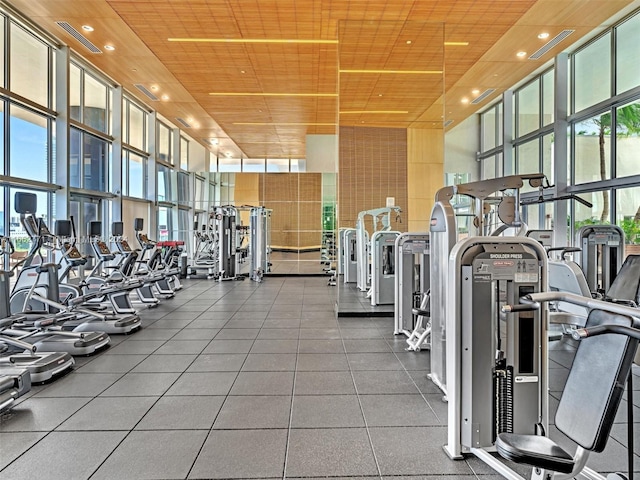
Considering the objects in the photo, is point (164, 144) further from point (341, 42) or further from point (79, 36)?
point (341, 42)

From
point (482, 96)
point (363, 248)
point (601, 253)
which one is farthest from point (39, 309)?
point (482, 96)

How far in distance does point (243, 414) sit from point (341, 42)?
17.9ft

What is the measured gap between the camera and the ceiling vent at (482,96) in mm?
9961

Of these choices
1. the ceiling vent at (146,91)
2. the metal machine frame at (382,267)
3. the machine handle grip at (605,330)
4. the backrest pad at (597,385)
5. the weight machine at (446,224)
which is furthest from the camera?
the ceiling vent at (146,91)

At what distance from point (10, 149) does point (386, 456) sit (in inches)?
274

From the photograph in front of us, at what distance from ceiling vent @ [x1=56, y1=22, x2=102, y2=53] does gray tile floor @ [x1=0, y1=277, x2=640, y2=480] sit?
5310mm

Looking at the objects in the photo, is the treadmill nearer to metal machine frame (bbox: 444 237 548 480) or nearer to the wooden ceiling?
metal machine frame (bbox: 444 237 548 480)

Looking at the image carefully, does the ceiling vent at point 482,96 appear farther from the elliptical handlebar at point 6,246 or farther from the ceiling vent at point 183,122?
the elliptical handlebar at point 6,246

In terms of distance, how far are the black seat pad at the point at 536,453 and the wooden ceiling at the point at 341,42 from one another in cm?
547

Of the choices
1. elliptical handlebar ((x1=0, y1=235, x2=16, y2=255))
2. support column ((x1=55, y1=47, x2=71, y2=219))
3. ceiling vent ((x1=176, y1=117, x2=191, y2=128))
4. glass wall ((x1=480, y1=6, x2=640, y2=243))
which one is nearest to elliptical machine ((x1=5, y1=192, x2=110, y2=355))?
elliptical handlebar ((x1=0, y1=235, x2=16, y2=255))

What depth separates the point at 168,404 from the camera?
9.80 feet

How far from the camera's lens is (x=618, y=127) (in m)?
7.34

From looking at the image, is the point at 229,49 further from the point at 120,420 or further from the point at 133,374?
the point at 120,420

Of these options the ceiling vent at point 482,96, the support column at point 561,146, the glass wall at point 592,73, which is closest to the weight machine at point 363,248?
the support column at point 561,146
